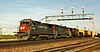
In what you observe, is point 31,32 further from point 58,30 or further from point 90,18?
point 90,18

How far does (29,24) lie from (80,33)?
3789 centimetres

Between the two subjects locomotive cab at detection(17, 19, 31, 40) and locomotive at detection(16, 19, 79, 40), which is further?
locomotive at detection(16, 19, 79, 40)

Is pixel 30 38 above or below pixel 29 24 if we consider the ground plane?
below

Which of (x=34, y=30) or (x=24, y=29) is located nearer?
(x=24, y=29)

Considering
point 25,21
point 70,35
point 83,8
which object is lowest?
point 70,35

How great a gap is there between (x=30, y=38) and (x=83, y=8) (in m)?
21.9

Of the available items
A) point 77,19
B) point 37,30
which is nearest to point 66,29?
point 77,19

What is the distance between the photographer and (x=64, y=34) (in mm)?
47812

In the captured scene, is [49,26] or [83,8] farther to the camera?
[83,8]

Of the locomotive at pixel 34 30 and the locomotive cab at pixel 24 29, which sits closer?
the locomotive cab at pixel 24 29

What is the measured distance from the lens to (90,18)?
52.2 m

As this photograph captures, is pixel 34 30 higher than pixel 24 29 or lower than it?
lower

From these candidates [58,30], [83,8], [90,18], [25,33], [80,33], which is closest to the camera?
[25,33]

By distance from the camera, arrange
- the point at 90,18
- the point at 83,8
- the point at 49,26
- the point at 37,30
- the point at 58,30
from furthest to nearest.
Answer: the point at 90,18 < the point at 83,8 < the point at 58,30 < the point at 49,26 < the point at 37,30
